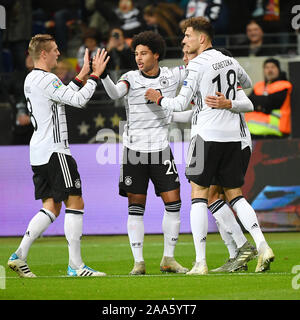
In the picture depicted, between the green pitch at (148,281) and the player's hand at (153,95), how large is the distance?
1.66 m

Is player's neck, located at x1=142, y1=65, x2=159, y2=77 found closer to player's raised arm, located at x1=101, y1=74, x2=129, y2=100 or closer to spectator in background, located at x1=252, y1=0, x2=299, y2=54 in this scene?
player's raised arm, located at x1=101, y1=74, x2=129, y2=100

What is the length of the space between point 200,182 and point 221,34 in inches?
338

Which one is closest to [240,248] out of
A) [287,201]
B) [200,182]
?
[200,182]

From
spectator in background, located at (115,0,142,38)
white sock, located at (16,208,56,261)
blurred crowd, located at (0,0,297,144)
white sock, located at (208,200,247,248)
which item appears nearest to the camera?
white sock, located at (16,208,56,261)

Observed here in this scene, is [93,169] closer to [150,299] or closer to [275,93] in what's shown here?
[275,93]

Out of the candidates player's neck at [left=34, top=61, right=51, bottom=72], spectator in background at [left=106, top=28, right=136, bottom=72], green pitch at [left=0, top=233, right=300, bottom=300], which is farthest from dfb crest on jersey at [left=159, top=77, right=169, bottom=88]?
spectator in background at [left=106, top=28, right=136, bottom=72]

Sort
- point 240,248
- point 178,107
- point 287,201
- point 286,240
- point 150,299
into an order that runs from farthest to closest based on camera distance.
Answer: point 287,201 < point 286,240 < point 240,248 < point 178,107 < point 150,299

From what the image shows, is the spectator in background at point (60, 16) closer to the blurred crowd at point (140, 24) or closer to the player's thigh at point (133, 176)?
the blurred crowd at point (140, 24)

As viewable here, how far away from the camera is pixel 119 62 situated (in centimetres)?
1553

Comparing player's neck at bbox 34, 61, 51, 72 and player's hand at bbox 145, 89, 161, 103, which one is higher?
player's neck at bbox 34, 61, 51, 72

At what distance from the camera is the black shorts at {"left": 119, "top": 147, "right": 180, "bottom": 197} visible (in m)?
8.94

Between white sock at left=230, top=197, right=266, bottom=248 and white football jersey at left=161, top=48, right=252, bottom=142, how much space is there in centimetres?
61

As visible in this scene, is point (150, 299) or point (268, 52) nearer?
point (150, 299)

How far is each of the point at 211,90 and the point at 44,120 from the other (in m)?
1.67
